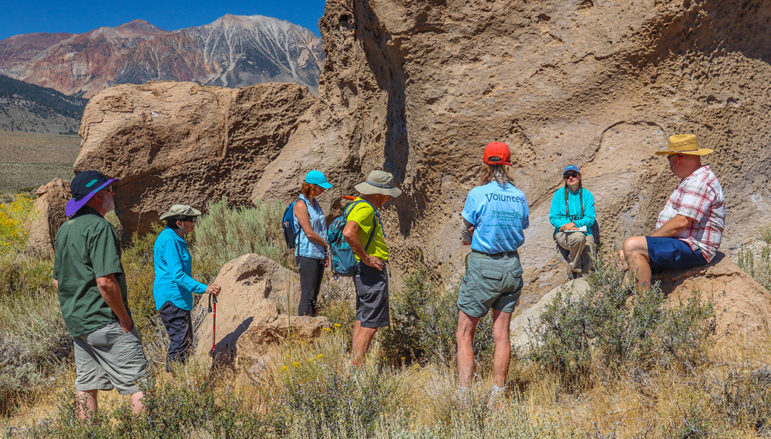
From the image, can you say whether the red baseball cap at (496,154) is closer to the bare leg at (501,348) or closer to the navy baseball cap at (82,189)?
the bare leg at (501,348)

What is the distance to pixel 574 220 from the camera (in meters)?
5.41

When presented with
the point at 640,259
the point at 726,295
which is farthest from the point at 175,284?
the point at 726,295

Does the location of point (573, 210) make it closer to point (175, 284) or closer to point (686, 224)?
point (686, 224)

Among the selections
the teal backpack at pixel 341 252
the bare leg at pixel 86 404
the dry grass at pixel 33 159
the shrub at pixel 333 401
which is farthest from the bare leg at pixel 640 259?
the dry grass at pixel 33 159

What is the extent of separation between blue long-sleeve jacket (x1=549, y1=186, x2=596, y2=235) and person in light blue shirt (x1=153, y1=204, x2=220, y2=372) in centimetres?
334

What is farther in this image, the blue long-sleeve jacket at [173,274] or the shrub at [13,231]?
the shrub at [13,231]

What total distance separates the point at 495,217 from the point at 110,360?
2.61 m

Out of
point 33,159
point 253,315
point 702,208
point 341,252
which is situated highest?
point 33,159

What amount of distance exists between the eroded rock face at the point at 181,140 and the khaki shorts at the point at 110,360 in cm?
661

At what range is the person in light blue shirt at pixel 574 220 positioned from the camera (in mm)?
5336

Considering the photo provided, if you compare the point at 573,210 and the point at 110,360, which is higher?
the point at 573,210

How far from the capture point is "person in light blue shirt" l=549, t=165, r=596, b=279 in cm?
534

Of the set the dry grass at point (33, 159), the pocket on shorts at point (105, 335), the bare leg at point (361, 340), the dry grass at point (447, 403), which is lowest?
the dry grass at point (447, 403)

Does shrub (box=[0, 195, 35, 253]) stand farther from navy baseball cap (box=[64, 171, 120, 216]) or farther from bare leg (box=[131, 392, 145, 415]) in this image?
bare leg (box=[131, 392, 145, 415])
